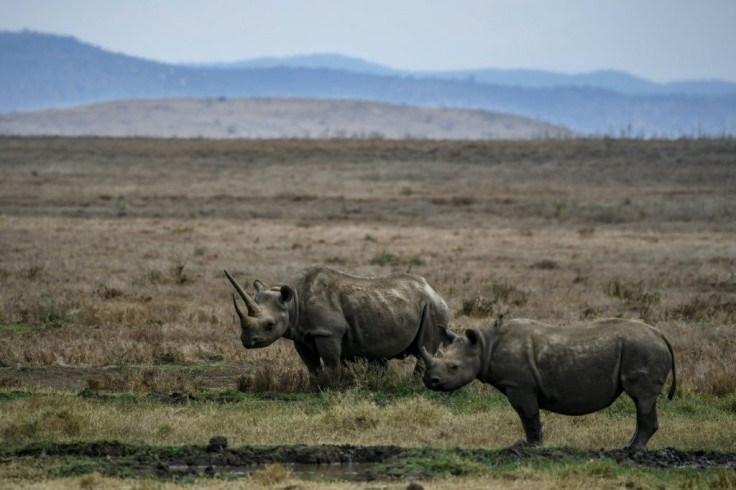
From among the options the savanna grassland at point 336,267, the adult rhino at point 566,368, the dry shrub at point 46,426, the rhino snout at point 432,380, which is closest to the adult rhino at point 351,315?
the savanna grassland at point 336,267

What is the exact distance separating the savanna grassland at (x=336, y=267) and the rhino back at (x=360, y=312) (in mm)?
396

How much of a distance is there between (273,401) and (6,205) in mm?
36856

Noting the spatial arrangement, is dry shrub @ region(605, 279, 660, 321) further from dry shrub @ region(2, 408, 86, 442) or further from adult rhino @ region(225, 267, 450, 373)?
dry shrub @ region(2, 408, 86, 442)

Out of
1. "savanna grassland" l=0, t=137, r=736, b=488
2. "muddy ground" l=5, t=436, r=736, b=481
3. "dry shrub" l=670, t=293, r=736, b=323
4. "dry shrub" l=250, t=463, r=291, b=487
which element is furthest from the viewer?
"dry shrub" l=670, t=293, r=736, b=323

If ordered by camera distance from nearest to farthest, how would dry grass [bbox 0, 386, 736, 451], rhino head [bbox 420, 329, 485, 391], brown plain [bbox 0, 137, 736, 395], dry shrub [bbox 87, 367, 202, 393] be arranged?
rhino head [bbox 420, 329, 485, 391]
dry grass [bbox 0, 386, 736, 451]
dry shrub [bbox 87, 367, 202, 393]
brown plain [bbox 0, 137, 736, 395]

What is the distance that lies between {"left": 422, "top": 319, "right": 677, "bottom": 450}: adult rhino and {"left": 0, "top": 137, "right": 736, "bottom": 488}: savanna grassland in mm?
437

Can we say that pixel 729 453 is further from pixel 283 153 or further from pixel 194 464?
pixel 283 153

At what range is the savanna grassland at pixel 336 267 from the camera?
10352 millimetres

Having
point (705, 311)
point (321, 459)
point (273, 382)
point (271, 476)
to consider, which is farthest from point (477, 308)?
point (271, 476)

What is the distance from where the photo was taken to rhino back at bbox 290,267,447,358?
13250 mm

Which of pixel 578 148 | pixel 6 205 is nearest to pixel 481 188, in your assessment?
pixel 578 148

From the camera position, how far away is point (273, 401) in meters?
13.0

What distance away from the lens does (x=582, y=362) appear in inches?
418

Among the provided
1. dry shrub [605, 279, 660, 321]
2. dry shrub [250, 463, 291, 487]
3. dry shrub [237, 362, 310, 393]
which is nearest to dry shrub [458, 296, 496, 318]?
dry shrub [605, 279, 660, 321]
